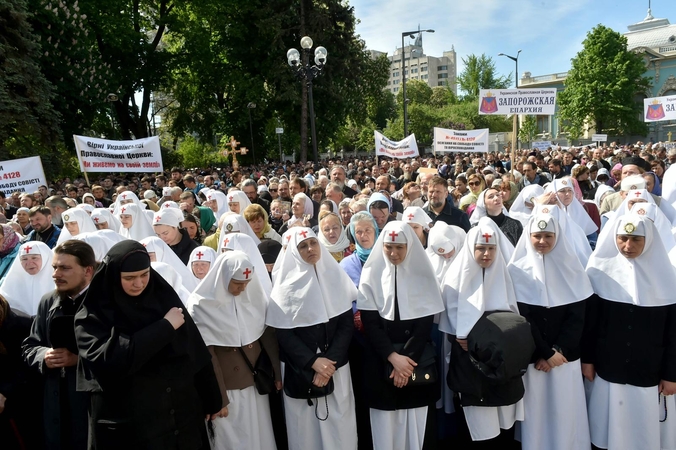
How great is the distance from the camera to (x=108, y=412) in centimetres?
285

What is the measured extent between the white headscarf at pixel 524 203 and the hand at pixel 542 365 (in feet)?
10.4

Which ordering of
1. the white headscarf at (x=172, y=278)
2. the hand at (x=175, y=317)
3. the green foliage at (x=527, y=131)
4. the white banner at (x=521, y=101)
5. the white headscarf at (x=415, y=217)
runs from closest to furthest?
the hand at (x=175, y=317) → the white headscarf at (x=172, y=278) → the white headscarf at (x=415, y=217) → the white banner at (x=521, y=101) → the green foliage at (x=527, y=131)

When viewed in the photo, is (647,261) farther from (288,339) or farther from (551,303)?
(288,339)

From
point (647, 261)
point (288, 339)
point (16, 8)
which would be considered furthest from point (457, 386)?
point (16, 8)

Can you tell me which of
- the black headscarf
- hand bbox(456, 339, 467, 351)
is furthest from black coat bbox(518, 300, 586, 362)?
the black headscarf

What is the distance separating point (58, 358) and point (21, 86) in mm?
17611

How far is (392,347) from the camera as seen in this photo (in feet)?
11.6

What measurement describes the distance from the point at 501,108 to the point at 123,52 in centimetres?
2163

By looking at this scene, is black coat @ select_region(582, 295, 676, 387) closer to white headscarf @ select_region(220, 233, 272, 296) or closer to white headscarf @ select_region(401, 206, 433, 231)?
white headscarf @ select_region(401, 206, 433, 231)

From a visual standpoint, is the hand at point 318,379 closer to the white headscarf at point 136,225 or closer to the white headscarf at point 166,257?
the white headscarf at point 166,257

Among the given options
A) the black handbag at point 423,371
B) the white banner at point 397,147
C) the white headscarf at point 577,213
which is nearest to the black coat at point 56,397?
the black handbag at point 423,371

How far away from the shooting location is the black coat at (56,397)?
3.29m

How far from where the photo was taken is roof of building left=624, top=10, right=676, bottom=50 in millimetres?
61125

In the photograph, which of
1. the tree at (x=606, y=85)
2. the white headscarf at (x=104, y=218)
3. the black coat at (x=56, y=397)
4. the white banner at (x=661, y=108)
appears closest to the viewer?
the black coat at (x=56, y=397)
